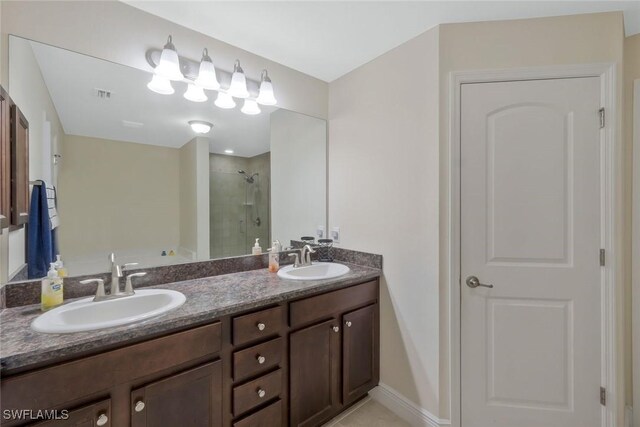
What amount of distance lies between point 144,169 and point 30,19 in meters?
0.77

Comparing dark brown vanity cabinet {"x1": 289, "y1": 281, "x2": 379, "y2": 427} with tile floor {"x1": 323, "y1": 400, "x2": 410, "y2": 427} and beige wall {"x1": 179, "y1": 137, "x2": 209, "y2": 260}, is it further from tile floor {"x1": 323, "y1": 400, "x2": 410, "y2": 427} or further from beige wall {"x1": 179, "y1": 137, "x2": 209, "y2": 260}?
beige wall {"x1": 179, "y1": 137, "x2": 209, "y2": 260}

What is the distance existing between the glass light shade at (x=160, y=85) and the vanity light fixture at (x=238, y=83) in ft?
1.21

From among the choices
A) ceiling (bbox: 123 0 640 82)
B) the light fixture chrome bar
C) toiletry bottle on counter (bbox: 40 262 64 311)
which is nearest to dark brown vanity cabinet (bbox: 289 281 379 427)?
toiletry bottle on counter (bbox: 40 262 64 311)

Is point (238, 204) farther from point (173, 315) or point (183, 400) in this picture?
point (183, 400)

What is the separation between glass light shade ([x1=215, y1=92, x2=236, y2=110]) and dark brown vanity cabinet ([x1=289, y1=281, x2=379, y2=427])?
1.38 m

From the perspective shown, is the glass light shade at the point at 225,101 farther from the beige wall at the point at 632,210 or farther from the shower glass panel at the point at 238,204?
the beige wall at the point at 632,210

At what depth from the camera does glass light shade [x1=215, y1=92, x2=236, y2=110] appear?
187 centimetres

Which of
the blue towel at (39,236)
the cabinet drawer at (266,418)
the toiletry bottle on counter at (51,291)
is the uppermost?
the blue towel at (39,236)

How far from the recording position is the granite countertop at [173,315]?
87 centimetres

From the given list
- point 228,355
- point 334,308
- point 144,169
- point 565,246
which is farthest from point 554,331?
point 144,169

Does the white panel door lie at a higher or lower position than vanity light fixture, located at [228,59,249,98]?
lower

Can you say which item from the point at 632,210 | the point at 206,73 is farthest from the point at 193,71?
the point at 632,210

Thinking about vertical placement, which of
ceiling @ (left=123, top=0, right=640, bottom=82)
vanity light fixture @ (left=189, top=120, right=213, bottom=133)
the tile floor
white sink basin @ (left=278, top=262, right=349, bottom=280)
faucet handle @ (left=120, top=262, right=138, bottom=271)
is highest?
ceiling @ (left=123, top=0, right=640, bottom=82)

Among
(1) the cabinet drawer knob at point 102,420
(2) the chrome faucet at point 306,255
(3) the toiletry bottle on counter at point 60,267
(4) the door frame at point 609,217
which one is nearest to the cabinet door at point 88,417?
(1) the cabinet drawer knob at point 102,420
